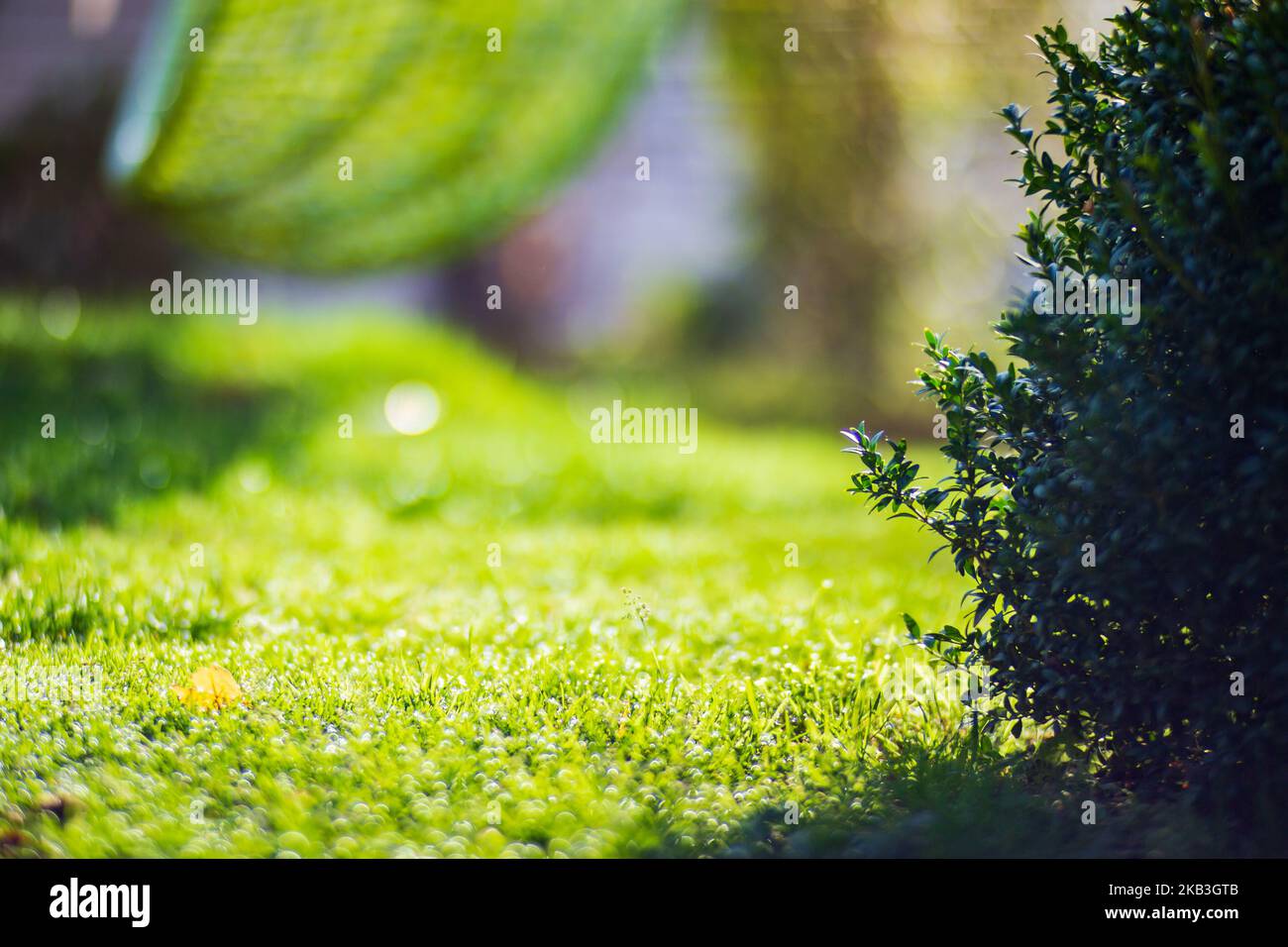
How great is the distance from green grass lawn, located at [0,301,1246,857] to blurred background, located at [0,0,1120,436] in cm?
240

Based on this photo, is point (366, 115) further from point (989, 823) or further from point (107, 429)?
point (989, 823)

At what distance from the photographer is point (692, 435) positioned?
9789 mm

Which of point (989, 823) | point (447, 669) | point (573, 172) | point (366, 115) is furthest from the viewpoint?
point (573, 172)

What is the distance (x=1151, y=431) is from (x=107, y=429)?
624 cm

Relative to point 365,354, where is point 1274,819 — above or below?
below

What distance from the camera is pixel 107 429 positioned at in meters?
6.52

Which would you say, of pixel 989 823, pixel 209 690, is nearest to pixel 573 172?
pixel 209 690

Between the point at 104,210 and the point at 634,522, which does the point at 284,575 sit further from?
the point at 104,210

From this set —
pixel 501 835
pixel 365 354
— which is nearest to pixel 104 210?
pixel 365 354

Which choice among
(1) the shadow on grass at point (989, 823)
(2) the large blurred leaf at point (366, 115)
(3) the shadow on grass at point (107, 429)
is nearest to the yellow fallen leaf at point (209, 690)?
(1) the shadow on grass at point (989, 823)

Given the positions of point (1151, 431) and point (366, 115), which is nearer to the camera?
point (1151, 431)

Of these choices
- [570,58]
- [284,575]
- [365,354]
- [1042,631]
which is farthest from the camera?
[365,354]

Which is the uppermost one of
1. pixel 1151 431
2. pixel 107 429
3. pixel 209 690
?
pixel 107 429
